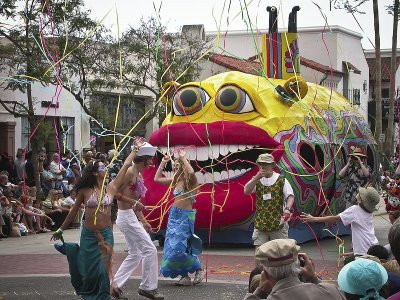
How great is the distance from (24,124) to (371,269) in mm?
26056

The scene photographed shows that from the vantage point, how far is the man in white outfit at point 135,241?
10.6 meters

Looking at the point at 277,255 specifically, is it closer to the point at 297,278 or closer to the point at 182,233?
the point at 297,278

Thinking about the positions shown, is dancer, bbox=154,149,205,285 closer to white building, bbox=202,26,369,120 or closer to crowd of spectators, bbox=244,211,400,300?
crowd of spectators, bbox=244,211,400,300

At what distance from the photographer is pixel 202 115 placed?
15.2 metres

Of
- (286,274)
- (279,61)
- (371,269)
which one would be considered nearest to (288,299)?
(286,274)

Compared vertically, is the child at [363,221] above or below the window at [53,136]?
below

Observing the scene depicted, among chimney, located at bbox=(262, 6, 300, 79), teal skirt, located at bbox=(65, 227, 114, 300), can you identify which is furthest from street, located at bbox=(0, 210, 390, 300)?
chimney, located at bbox=(262, 6, 300, 79)

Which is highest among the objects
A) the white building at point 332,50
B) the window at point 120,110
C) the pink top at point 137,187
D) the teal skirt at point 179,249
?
the white building at point 332,50

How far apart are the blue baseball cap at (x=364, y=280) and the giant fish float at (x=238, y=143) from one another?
8966 mm

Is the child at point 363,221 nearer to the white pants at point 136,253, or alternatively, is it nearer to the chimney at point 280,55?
the white pants at point 136,253

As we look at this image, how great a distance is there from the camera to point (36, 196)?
811 inches

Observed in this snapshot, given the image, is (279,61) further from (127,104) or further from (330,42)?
(330,42)

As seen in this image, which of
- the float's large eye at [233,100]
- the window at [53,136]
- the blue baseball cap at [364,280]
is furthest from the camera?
the window at [53,136]

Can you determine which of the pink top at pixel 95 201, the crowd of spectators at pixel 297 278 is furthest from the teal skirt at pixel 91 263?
the crowd of spectators at pixel 297 278
